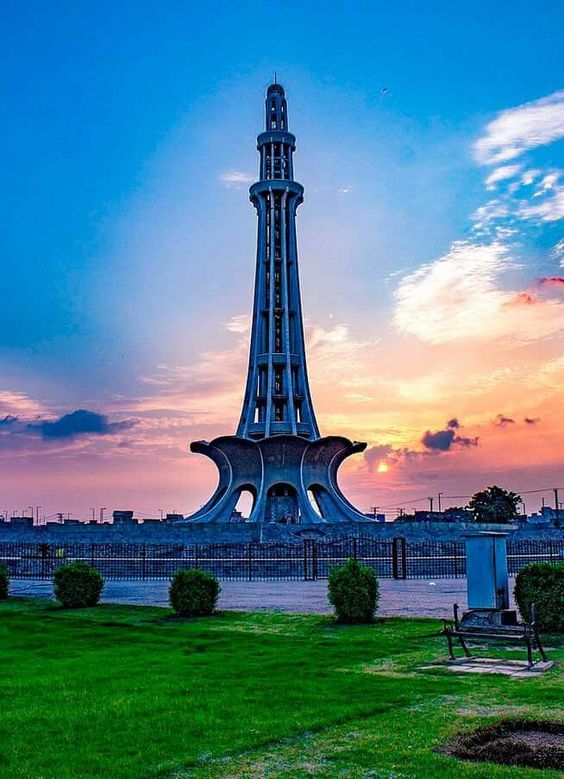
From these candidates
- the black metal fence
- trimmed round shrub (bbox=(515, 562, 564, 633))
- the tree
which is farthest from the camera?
the tree

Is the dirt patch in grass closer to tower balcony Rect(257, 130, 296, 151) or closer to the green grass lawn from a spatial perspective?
the green grass lawn

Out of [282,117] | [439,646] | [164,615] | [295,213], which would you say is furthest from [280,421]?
[439,646]

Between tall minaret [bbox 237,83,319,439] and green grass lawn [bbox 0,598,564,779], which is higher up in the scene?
tall minaret [bbox 237,83,319,439]

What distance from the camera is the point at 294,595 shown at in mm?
19266

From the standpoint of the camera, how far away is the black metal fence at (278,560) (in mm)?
26230

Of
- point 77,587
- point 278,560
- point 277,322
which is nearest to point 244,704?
point 77,587

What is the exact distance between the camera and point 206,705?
7.75 meters

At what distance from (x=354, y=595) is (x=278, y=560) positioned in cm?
1437

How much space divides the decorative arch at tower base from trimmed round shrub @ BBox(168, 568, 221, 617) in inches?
1651

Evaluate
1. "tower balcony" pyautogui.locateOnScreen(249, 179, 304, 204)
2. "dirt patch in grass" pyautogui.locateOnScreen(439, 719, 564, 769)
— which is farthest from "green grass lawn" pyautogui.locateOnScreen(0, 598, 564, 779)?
"tower balcony" pyautogui.locateOnScreen(249, 179, 304, 204)

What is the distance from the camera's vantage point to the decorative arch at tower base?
58688 mm

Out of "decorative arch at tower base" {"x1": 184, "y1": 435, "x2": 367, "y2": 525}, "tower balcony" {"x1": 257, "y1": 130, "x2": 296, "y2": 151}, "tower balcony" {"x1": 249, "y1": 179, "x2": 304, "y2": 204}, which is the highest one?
"tower balcony" {"x1": 257, "y1": 130, "x2": 296, "y2": 151}

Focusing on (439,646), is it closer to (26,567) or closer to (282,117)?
(26,567)

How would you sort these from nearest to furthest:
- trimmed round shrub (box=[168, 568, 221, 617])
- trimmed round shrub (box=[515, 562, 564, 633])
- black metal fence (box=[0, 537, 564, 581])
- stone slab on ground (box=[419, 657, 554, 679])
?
stone slab on ground (box=[419, 657, 554, 679]) < trimmed round shrub (box=[515, 562, 564, 633]) < trimmed round shrub (box=[168, 568, 221, 617]) < black metal fence (box=[0, 537, 564, 581])
